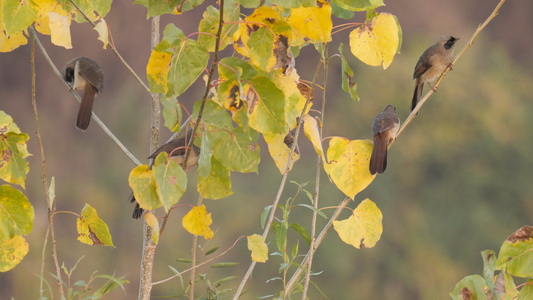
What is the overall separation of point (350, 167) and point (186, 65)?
311 mm

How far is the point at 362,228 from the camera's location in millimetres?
817

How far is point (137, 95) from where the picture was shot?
275 centimetres

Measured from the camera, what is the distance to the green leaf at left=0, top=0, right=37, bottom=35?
0.69 meters

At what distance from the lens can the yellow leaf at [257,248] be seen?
0.78 metres

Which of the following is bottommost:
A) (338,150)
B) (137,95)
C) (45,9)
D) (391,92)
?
(391,92)

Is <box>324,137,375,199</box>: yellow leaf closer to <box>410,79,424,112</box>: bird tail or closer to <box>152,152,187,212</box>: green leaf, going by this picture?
<box>152,152,187,212</box>: green leaf

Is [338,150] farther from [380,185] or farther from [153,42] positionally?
[380,185]

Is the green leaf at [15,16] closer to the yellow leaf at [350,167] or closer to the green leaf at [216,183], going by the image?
the green leaf at [216,183]

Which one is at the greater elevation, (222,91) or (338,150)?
(222,91)

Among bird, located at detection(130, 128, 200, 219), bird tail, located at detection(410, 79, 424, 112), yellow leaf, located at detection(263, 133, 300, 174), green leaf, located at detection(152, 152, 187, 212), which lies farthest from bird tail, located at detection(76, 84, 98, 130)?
bird tail, located at detection(410, 79, 424, 112)

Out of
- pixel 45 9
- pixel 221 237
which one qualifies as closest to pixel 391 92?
pixel 221 237

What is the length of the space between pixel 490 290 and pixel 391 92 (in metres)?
2.08

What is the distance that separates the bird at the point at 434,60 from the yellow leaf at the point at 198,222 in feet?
4.14

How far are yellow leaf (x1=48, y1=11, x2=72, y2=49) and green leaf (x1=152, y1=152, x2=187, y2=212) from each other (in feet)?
0.63
